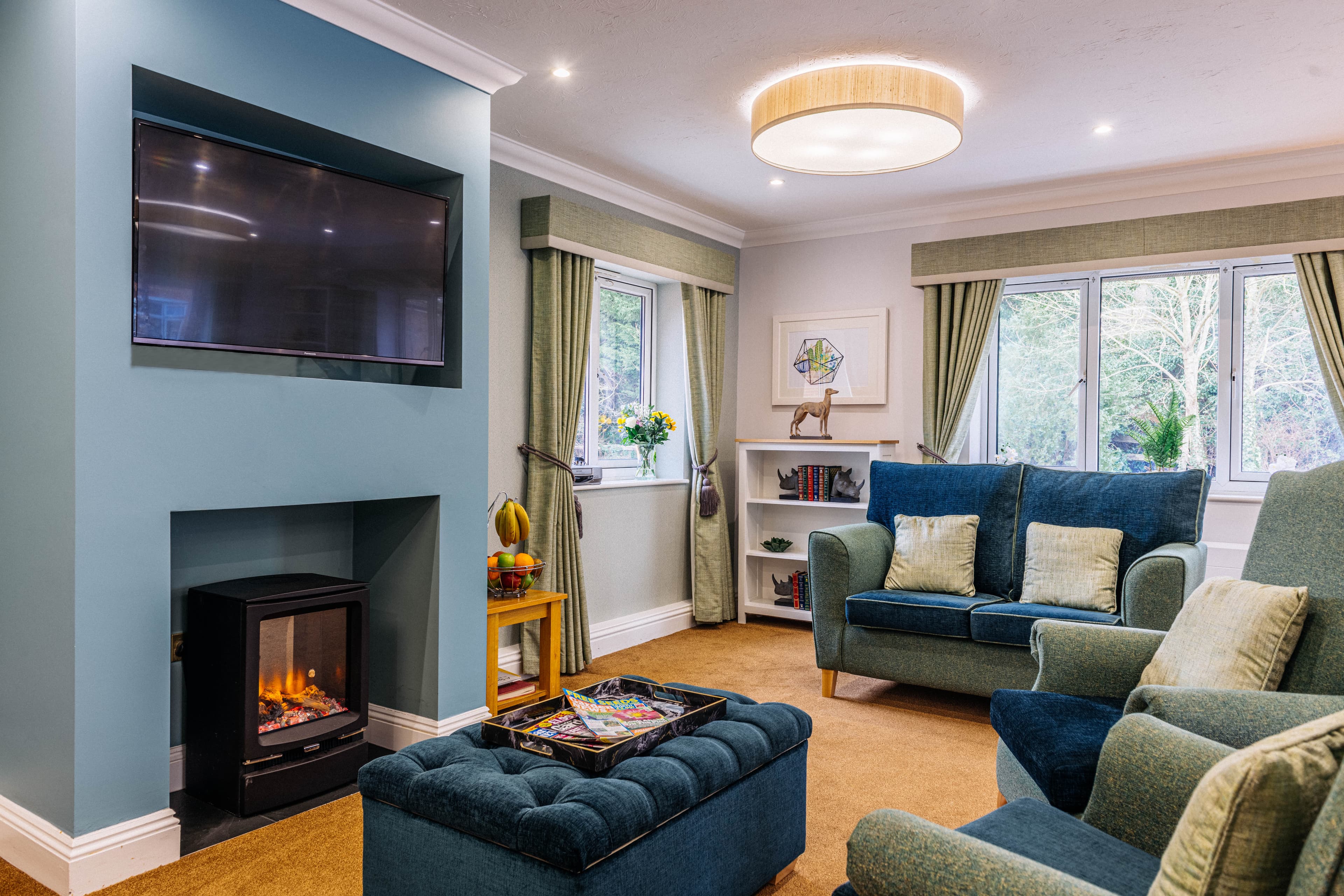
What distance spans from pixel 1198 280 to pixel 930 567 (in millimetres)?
2312

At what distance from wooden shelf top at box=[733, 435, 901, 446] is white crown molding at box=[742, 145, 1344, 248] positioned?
4.27 feet

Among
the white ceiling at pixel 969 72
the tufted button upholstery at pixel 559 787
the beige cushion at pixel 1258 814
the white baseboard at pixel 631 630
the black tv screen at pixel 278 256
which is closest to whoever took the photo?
the beige cushion at pixel 1258 814

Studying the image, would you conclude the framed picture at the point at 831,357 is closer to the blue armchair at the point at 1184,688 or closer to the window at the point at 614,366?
the window at the point at 614,366

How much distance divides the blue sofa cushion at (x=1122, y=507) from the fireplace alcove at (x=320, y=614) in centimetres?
256

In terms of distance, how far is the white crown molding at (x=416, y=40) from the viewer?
2.65 metres

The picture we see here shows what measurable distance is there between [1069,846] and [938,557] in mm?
2460

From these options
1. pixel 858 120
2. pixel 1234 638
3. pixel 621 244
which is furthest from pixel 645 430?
pixel 1234 638

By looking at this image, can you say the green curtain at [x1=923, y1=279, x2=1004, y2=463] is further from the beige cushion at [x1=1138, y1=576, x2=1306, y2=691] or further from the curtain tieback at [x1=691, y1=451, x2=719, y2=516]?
the beige cushion at [x1=1138, y1=576, x2=1306, y2=691]

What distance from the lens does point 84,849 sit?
212 centimetres

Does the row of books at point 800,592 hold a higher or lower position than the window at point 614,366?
lower

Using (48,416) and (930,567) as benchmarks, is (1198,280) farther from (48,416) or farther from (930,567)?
(48,416)

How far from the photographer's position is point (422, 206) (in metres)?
2.97


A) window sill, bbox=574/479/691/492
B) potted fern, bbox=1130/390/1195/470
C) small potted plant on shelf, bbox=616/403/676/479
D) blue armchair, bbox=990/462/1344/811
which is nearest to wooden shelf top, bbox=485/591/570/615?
window sill, bbox=574/479/691/492

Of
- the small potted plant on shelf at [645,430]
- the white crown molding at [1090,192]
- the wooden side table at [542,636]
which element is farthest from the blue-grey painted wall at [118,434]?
the white crown molding at [1090,192]
